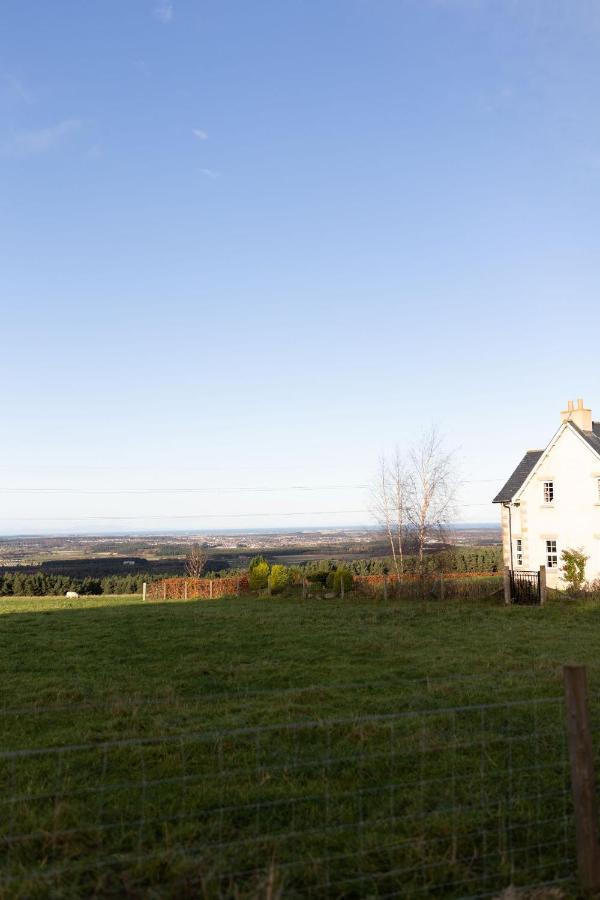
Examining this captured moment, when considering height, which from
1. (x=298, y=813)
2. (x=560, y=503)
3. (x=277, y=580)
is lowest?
(x=277, y=580)

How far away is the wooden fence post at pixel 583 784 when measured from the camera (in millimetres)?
4711

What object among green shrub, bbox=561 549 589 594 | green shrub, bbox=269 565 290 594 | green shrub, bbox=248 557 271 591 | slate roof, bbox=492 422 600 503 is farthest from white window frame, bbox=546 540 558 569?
green shrub, bbox=248 557 271 591

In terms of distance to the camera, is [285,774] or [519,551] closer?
[285,774]

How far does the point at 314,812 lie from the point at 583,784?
8.14 ft

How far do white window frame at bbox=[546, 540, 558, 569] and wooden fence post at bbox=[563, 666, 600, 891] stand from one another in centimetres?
3131

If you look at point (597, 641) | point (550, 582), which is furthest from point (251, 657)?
point (550, 582)

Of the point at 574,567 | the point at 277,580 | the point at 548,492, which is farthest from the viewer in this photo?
the point at 277,580

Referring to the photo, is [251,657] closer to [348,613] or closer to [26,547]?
[348,613]

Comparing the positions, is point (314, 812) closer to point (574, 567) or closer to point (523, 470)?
point (574, 567)

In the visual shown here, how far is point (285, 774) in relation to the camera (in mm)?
6949

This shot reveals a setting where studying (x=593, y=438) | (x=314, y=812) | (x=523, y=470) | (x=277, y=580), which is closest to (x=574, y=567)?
(x=593, y=438)

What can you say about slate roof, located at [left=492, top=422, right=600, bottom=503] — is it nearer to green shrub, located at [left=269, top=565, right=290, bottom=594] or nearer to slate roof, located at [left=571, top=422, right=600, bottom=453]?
slate roof, located at [left=571, top=422, right=600, bottom=453]

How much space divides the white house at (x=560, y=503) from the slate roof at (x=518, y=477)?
11 cm

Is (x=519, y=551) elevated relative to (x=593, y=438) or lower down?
lower down
